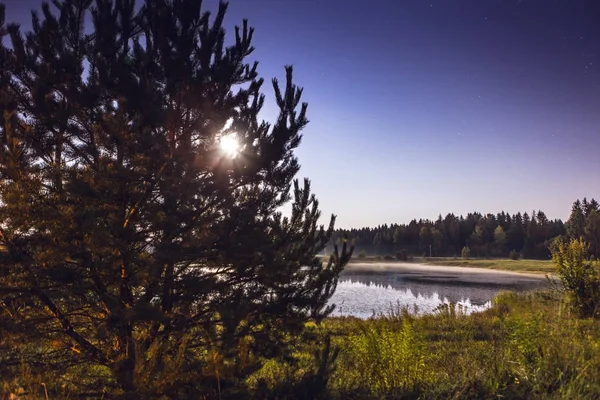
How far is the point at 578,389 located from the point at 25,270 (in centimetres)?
627

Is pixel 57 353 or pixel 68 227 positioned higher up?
pixel 68 227

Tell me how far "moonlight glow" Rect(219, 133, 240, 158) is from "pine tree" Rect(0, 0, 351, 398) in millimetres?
80

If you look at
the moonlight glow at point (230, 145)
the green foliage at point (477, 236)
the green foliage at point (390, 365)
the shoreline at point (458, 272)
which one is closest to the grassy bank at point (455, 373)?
the green foliage at point (390, 365)

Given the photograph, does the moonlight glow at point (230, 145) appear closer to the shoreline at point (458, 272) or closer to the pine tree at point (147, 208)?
the pine tree at point (147, 208)

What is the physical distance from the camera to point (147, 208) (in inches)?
154

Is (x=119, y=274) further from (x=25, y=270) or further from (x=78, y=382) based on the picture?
(x=78, y=382)

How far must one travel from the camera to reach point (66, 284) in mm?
3861

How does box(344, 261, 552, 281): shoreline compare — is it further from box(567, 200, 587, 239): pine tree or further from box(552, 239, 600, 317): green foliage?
box(552, 239, 600, 317): green foliage

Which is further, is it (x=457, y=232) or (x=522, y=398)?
(x=457, y=232)

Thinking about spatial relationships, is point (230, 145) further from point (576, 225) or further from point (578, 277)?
point (576, 225)

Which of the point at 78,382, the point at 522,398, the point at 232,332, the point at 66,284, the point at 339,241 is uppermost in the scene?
the point at 339,241

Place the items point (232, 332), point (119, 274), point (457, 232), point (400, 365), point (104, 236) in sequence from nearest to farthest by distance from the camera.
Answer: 1. point (104, 236)
2. point (232, 332)
3. point (119, 274)
4. point (400, 365)
5. point (457, 232)

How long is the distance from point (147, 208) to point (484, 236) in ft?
355

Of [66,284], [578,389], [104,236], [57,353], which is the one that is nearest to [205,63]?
[104,236]
